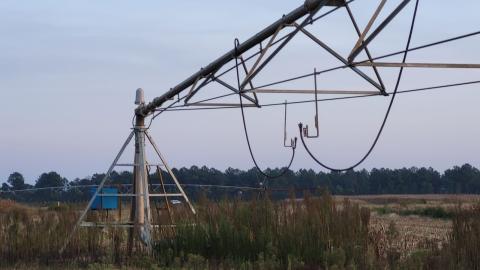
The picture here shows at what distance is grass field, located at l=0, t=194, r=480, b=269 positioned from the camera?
12148 millimetres

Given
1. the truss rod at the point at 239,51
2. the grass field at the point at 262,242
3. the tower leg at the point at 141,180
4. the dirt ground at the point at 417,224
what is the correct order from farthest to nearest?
the tower leg at the point at 141,180, the dirt ground at the point at 417,224, the grass field at the point at 262,242, the truss rod at the point at 239,51

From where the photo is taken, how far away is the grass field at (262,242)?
39.9 ft

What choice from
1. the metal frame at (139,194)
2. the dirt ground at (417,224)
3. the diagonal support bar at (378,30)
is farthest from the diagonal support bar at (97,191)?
the diagonal support bar at (378,30)

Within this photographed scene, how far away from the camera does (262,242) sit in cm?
1338

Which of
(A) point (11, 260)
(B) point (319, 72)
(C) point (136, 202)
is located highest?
(B) point (319, 72)

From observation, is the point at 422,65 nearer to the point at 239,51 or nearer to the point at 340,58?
the point at 340,58

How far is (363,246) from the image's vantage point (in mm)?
12602

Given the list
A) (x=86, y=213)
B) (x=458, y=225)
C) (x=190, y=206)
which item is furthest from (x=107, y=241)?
(x=458, y=225)

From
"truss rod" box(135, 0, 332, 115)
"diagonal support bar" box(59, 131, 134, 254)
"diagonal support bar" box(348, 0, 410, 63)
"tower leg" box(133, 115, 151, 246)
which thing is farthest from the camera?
"tower leg" box(133, 115, 151, 246)

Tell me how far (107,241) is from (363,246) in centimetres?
581

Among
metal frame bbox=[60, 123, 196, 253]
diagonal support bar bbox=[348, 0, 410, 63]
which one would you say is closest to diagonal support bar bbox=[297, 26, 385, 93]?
diagonal support bar bbox=[348, 0, 410, 63]

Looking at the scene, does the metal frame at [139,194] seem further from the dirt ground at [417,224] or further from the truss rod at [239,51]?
the dirt ground at [417,224]

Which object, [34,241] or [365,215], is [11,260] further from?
[365,215]

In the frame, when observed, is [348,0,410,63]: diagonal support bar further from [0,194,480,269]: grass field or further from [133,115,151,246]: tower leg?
[133,115,151,246]: tower leg
